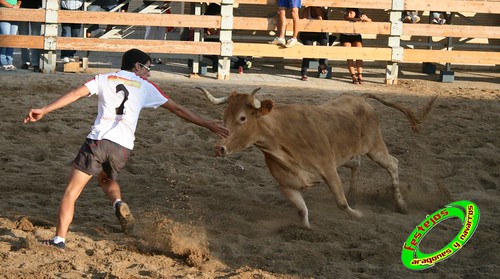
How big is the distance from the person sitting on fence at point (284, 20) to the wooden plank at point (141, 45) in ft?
3.35

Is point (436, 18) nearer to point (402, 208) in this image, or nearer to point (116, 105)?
point (402, 208)

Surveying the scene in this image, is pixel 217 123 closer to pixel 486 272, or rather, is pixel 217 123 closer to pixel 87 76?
pixel 486 272

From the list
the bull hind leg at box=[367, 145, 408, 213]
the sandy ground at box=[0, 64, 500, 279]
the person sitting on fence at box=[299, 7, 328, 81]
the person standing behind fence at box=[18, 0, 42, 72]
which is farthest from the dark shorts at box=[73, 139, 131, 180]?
the person sitting on fence at box=[299, 7, 328, 81]

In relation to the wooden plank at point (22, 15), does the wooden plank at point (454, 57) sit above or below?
below

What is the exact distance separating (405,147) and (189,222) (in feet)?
12.8

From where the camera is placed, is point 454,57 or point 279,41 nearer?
point 279,41

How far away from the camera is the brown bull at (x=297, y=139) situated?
738 cm

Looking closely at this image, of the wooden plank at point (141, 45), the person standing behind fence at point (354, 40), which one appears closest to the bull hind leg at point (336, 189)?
the wooden plank at point (141, 45)

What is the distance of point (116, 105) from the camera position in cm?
664

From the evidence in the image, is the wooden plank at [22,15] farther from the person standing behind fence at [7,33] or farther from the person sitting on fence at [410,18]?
the person sitting on fence at [410,18]

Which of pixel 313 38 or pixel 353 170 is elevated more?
pixel 313 38

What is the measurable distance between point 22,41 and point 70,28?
→ 3.40 feet

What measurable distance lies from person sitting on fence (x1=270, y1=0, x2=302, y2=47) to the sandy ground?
5.12 ft

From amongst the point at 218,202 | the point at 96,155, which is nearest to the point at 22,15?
the point at 218,202
